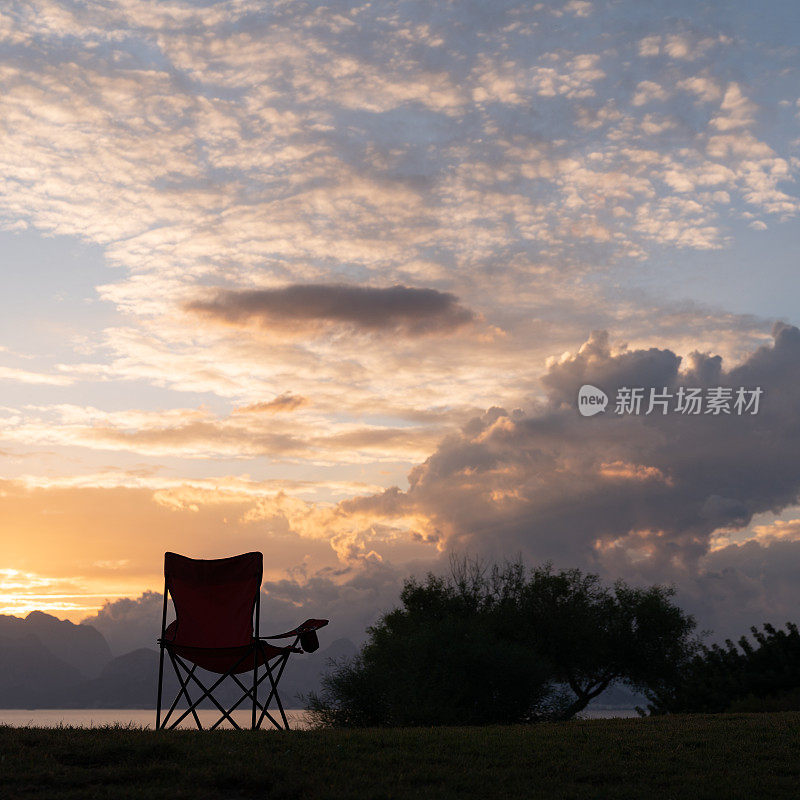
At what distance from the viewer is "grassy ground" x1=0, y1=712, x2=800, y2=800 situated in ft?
19.4

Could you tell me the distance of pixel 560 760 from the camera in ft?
23.6

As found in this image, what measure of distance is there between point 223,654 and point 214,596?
830 millimetres

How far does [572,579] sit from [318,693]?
18.4 meters

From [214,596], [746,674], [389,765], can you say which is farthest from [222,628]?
[746,674]

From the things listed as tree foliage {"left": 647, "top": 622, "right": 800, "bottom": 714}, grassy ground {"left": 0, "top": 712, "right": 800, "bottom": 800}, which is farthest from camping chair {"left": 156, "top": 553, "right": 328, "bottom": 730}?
tree foliage {"left": 647, "top": 622, "right": 800, "bottom": 714}

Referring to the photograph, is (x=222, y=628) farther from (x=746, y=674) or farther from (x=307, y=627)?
(x=746, y=674)

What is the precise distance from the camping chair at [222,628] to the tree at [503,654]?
13.0ft

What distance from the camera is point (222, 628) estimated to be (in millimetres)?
10188

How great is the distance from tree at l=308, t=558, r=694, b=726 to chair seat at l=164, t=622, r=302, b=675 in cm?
415

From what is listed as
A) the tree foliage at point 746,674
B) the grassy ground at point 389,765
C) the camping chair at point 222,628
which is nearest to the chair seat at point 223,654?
the camping chair at point 222,628

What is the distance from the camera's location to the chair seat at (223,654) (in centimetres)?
970

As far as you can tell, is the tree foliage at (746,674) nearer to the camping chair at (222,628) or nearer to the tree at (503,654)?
the tree at (503,654)

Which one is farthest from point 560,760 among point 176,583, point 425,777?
point 176,583

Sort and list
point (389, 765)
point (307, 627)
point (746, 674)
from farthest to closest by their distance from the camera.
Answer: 1. point (746, 674)
2. point (307, 627)
3. point (389, 765)
